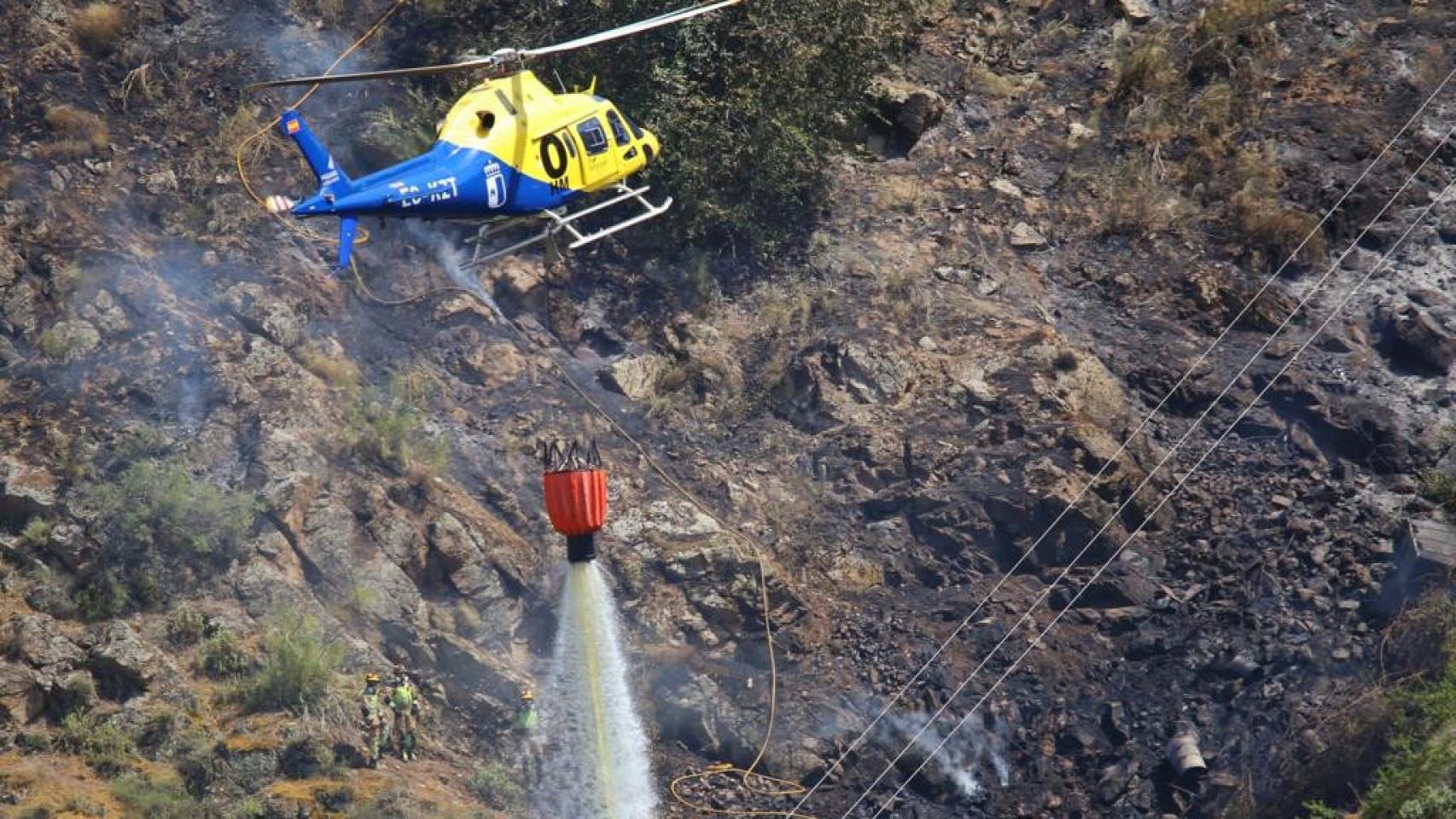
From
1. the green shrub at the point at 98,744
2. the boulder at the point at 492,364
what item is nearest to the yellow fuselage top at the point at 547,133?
the boulder at the point at 492,364

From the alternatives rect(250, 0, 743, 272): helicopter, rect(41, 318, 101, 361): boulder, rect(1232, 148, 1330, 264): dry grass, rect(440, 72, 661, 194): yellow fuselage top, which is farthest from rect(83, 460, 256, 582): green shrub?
rect(1232, 148, 1330, 264): dry grass

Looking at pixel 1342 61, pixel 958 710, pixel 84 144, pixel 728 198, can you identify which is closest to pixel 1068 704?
pixel 958 710

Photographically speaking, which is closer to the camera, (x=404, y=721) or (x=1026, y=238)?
(x=404, y=721)

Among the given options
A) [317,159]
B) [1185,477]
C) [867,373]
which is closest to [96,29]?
[317,159]

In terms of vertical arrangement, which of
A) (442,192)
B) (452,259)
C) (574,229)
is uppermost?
(442,192)

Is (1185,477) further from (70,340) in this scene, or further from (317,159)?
(70,340)

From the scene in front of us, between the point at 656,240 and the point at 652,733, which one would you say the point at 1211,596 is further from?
the point at 656,240

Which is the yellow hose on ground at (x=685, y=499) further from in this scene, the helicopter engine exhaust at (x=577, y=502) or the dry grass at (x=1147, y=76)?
the dry grass at (x=1147, y=76)
